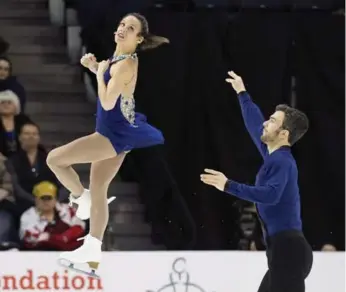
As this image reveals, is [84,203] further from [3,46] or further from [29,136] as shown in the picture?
[3,46]

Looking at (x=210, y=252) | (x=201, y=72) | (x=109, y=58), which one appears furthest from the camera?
(x=201, y=72)

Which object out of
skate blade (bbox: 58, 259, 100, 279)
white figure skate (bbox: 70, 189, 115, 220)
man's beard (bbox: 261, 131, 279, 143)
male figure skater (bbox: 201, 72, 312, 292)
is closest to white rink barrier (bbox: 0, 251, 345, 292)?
skate blade (bbox: 58, 259, 100, 279)

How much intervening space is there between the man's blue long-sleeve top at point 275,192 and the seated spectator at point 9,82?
44.1 inches

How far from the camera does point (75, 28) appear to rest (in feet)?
12.9

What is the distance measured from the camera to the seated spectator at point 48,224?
12.6 feet

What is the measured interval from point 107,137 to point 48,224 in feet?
2.90

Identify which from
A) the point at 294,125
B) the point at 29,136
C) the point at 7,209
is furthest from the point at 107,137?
the point at 7,209

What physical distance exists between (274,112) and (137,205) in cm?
80

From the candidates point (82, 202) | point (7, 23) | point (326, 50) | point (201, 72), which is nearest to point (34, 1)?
point (7, 23)

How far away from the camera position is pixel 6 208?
395 centimetres

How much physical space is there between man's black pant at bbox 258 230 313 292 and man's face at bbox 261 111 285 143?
35cm

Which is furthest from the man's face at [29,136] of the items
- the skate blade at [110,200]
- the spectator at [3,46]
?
the skate blade at [110,200]

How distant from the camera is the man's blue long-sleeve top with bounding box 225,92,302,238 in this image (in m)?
3.30

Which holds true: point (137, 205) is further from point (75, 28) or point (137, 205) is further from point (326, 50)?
point (326, 50)
